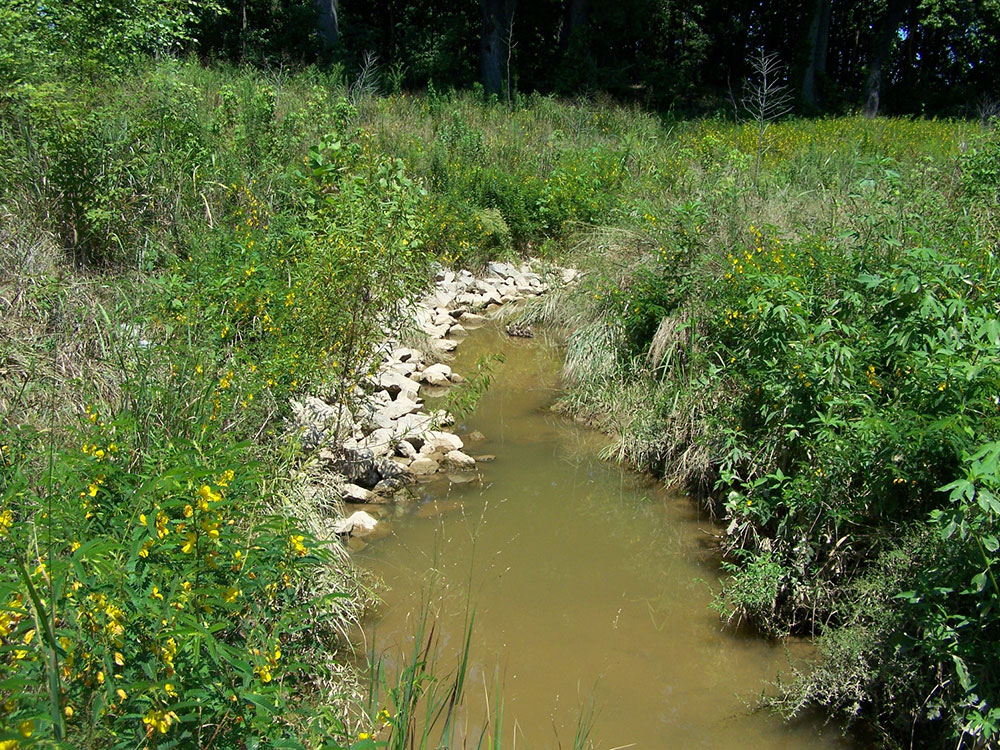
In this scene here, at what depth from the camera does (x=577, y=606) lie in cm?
450

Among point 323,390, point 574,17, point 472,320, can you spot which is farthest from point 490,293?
point 574,17

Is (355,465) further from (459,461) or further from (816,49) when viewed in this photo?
(816,49)

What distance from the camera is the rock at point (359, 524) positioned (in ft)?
16.1

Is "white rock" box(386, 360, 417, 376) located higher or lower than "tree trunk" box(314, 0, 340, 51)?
lower

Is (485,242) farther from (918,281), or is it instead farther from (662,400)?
(918,281)

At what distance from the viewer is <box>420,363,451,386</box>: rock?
748cm

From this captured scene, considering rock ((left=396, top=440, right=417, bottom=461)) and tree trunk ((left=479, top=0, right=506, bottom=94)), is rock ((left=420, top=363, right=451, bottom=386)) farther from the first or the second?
tree trunk ((left=479, top=0, right=506, bottom=94))

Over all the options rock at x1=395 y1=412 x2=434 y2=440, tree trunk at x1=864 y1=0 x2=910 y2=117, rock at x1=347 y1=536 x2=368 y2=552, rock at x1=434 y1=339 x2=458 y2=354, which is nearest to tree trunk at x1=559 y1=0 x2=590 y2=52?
tree trunk at x1=864 y1=0 x2=910 y2=117

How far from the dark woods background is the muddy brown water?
13.7 m

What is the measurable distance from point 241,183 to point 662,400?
160 inches

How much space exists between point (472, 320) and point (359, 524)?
15.1ft

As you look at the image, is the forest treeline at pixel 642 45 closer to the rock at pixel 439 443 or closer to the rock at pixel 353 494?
the rock at pixel 439 443

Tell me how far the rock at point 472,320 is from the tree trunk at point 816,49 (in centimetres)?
1732

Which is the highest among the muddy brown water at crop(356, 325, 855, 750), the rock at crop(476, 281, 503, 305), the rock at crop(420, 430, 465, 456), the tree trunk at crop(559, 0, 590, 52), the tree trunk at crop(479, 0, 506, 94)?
the tree trunk at crop(559, 0, 590, 52)
